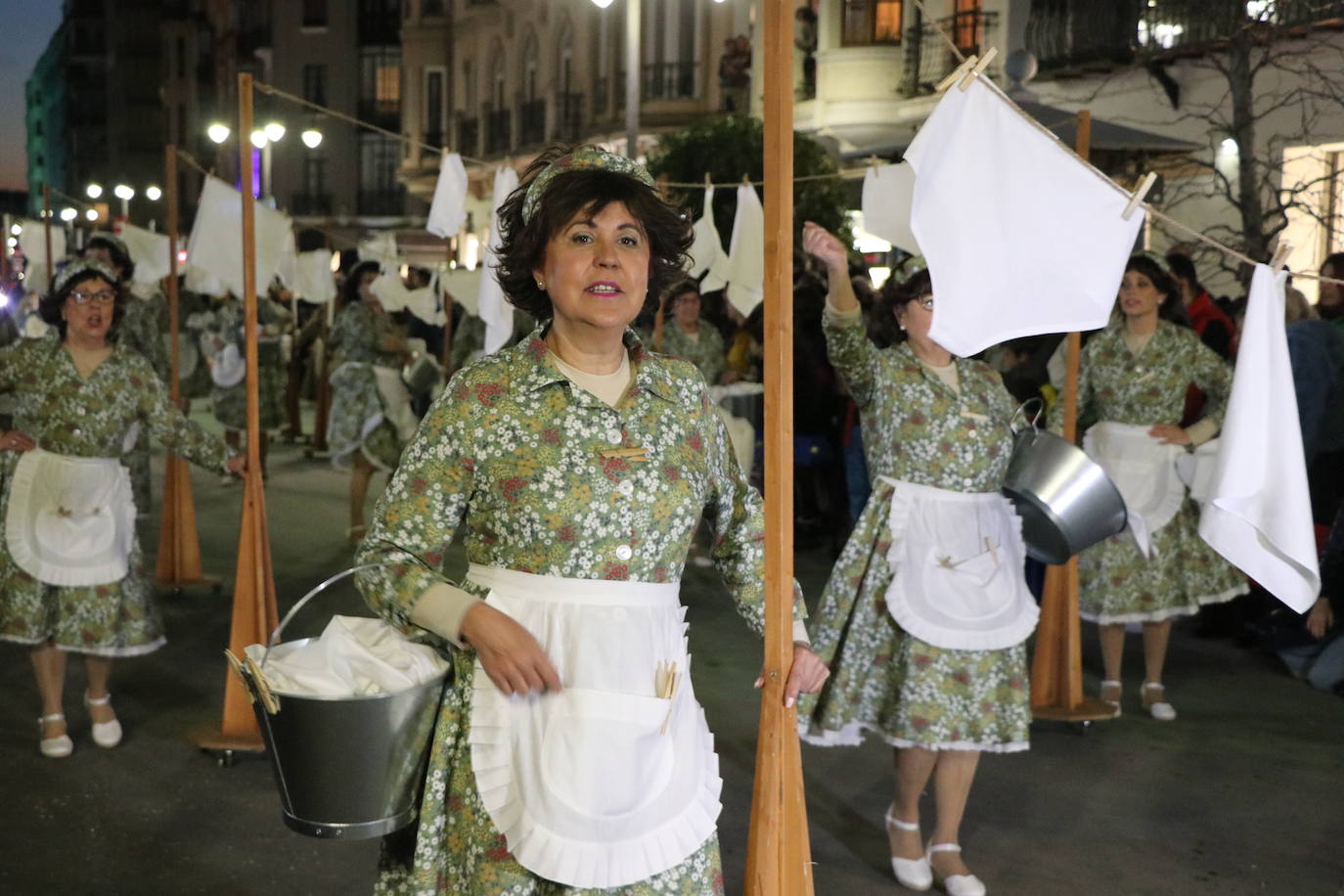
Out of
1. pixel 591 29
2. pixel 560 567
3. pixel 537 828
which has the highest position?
pixel 591 29

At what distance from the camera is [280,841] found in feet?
15.9

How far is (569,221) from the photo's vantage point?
2.64 metres

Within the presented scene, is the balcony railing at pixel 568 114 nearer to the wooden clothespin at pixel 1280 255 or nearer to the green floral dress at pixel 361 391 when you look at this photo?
the green floral dress at pixel 361 391

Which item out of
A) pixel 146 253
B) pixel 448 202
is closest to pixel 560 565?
pixel 448 202

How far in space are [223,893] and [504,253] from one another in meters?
2.59

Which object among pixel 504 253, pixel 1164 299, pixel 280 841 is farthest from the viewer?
pixel 1164 299

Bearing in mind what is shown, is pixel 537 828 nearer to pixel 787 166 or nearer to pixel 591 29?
pixel 787 166

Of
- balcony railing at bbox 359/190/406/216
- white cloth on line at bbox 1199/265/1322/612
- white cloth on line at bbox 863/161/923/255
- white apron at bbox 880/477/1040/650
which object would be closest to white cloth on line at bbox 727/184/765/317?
white cloth on line at bbox 863/161/923/255

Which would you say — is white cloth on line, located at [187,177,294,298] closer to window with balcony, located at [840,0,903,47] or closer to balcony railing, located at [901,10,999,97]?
balcony railing, located at [901,10,999,97]

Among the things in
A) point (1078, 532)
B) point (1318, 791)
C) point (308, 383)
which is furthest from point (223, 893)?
point (308, 383)

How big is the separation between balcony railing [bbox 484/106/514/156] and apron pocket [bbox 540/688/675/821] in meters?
37.5

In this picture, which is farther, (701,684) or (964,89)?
(701,684)

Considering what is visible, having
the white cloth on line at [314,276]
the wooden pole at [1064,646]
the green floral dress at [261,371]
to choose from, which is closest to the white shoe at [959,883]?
the wooden pole at [1064,646]

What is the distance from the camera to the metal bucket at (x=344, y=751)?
7.78ft
